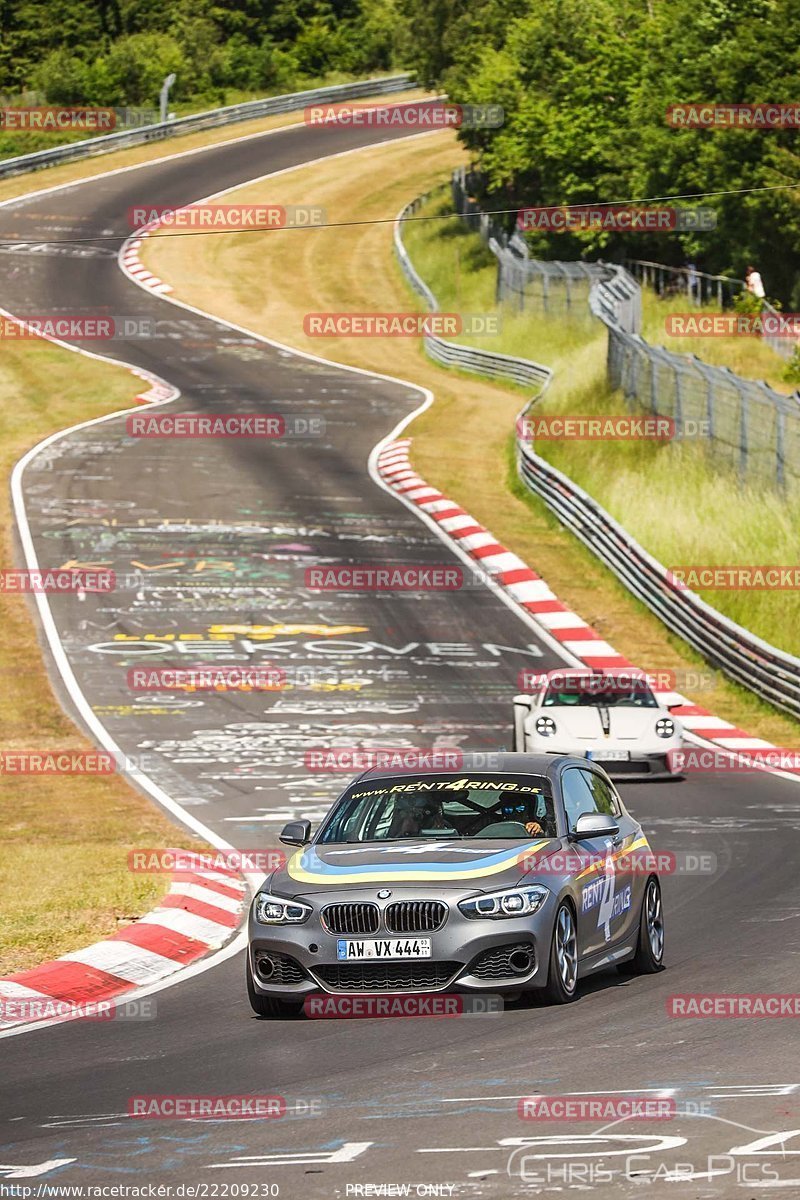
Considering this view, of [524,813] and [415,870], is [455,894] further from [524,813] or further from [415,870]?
[524,813]

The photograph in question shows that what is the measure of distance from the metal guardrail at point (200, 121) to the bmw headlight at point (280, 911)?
242ft

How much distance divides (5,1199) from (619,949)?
17.5 ft

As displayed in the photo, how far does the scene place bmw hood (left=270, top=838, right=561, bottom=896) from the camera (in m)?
10.4

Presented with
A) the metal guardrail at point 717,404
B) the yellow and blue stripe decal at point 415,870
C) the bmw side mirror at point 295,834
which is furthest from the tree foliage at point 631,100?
the yellow and blue stripe decal at point 415,870

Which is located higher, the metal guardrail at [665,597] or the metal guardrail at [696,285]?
the metal guardrail at [696,285]

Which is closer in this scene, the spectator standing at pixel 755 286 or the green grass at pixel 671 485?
the green grass at pixel 671 485

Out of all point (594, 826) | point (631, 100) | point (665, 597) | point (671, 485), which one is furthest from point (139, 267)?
point (594, 826)

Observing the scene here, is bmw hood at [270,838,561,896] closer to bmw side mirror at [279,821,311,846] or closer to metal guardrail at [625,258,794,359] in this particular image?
bmw side mirror at [279,821,311,846]

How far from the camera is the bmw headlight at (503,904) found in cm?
1017

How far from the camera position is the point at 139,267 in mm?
69750

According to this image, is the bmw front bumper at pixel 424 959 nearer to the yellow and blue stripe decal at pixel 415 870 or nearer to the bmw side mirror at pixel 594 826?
the yellow and blue stripe decal at pixel 415 870

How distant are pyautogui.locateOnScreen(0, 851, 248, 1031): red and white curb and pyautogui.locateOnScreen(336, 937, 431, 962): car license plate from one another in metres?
1.83

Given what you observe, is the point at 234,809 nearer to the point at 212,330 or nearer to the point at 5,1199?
the point at 5,1199

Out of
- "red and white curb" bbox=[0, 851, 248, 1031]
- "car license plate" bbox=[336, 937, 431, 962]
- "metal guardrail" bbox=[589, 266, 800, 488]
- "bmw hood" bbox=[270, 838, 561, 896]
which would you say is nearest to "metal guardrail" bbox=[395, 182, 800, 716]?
"metal guardrail" bbox=[589, 266, 800, 488]
